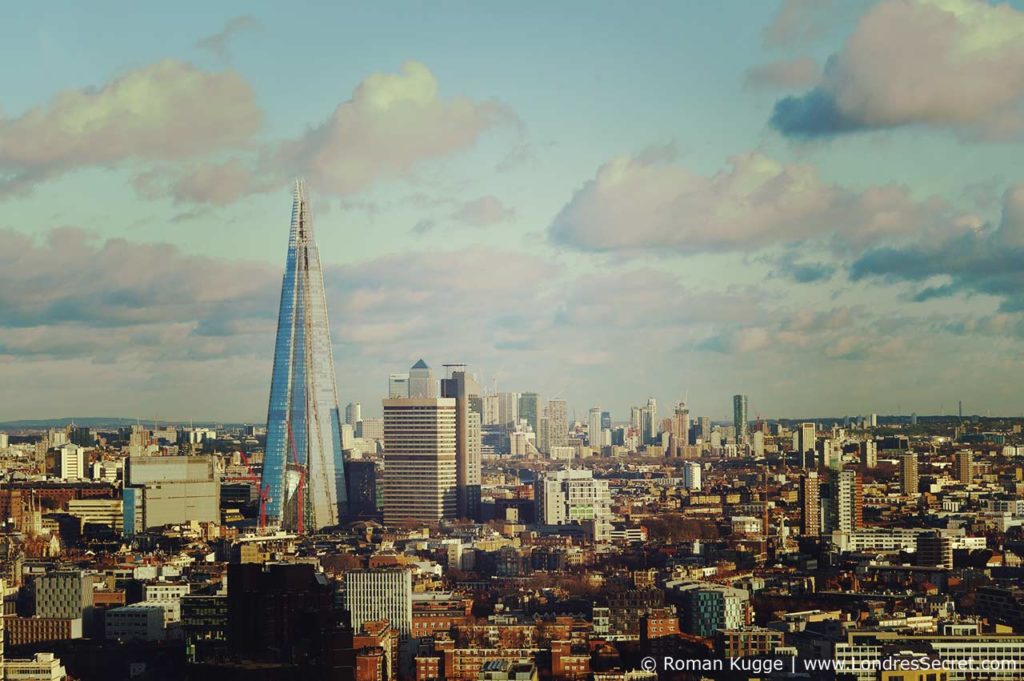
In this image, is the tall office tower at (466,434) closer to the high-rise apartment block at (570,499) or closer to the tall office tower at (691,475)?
the high-rise apartment block at (570,499)

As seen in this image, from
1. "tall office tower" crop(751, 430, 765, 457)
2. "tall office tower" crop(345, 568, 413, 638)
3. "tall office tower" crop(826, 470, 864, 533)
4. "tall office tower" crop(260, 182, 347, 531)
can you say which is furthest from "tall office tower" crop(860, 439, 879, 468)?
"tall office tower" crop(345, 568, 413, 638)

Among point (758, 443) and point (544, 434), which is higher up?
point (544, 434)

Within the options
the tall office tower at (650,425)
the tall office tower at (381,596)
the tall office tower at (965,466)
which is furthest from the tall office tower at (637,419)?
the tall office tower at (381,596)

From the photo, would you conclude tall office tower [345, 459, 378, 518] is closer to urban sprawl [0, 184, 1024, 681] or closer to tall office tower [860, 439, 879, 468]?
urban sprawl [0, 184, 1024, 681]

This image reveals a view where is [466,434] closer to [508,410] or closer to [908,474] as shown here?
[508,410]

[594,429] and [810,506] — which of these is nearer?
[810,506]

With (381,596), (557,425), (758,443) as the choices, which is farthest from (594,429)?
(381,596)
